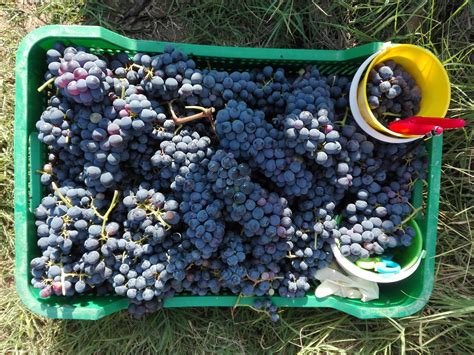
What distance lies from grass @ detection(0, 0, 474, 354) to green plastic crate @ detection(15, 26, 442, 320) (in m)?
0.23

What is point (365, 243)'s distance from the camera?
156 centimetres

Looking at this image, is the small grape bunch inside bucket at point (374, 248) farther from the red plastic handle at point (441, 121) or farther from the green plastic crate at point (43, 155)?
the red plastic handle at point (441, 121)

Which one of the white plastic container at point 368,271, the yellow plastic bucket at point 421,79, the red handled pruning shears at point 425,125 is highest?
the yellow plastic bucket at point 421,79

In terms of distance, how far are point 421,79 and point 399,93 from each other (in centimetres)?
15

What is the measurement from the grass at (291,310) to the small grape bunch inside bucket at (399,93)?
0.30 m

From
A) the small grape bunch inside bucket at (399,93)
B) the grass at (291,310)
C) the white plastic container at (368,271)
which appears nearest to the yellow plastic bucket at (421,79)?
the small grape bunch inside bucket at (399,93)

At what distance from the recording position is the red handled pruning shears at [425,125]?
1373 millimetres

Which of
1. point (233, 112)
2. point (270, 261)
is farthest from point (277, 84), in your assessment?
point (270, 261)

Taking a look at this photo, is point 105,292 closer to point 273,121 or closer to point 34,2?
point 273,121

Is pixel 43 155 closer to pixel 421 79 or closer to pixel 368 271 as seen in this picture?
pixel 368 271

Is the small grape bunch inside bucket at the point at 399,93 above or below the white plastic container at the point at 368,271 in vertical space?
above

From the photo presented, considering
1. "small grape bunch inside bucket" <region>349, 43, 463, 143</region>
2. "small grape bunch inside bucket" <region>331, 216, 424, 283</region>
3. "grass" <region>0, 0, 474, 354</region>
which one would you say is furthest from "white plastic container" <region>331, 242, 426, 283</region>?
"small grape bunch inside bucket" <region>349, 43, 463, 143</region>

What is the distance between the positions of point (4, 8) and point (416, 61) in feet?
6.01

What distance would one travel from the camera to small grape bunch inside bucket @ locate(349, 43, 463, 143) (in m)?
1.45
